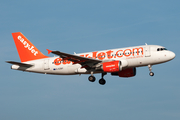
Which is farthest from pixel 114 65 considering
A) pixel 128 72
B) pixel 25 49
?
pixel 25 49

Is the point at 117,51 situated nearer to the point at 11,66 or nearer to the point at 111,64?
the point at 111,64

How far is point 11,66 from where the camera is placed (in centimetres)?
5134

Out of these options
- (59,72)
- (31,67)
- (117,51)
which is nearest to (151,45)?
(117,51)

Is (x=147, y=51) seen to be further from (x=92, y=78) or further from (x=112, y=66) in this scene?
(x=92, y=78)

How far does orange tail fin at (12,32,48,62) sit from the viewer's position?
173 ft

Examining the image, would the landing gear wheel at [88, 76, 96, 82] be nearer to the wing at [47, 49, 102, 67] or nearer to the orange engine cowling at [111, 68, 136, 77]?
the wing at [47, 49, 102, 67]

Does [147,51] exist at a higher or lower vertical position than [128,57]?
higher

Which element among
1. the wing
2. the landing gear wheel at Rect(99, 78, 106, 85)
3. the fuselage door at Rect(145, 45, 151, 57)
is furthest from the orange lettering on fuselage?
the landing gear wheel at Rect(99, 78, 106, 85)

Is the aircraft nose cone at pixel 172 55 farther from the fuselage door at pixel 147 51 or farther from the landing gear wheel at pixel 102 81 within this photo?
the landing gear wheel at pixel 102 81

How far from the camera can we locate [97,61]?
153ft

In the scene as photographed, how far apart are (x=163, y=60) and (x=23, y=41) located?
74.8ft

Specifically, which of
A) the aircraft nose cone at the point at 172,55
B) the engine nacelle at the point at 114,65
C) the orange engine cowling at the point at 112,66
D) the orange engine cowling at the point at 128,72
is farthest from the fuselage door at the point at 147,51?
the orange engine cowling at the point at 128,72

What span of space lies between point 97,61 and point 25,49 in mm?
13590

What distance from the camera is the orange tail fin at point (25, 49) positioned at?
52781 mm
